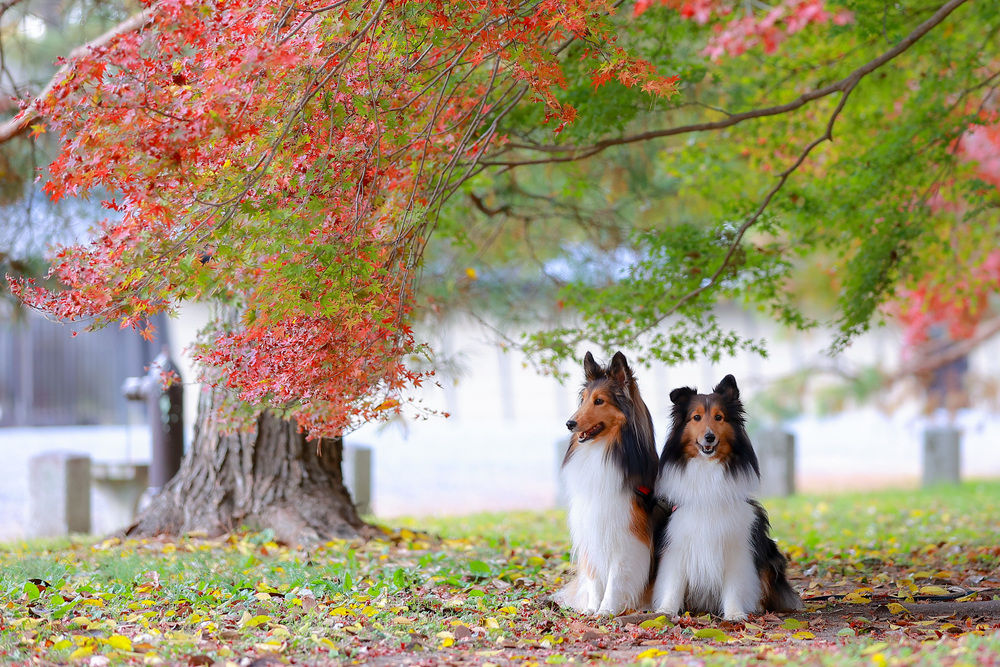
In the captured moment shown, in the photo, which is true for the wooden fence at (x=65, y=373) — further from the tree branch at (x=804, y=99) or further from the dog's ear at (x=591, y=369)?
the dog's ear at (x=591, y=369)

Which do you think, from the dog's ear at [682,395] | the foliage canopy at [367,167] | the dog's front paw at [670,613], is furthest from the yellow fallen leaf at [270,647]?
the dog's ear at [682,395]

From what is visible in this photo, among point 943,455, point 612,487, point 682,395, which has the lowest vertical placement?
point 943,455

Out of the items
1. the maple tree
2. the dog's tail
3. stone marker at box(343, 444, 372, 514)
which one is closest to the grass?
the dog's tail

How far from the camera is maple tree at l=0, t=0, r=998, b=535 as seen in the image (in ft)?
11.2

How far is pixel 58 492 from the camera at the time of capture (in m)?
8.84

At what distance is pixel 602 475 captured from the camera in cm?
434

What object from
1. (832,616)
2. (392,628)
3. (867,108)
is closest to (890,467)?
(867,108)

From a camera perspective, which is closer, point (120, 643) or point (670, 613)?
point (120, 643)

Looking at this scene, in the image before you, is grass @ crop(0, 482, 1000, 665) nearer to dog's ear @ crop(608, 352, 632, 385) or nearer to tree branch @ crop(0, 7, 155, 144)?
dog's ear @ crop(608, 352, 632, 385)

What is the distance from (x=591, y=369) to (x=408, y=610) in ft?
4.97

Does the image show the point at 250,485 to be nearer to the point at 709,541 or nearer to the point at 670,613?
the point at 670,613

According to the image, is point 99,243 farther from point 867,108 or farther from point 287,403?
point 867,108

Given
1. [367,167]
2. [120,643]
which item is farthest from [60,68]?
[120,643]

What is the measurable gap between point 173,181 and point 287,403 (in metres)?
1.69
